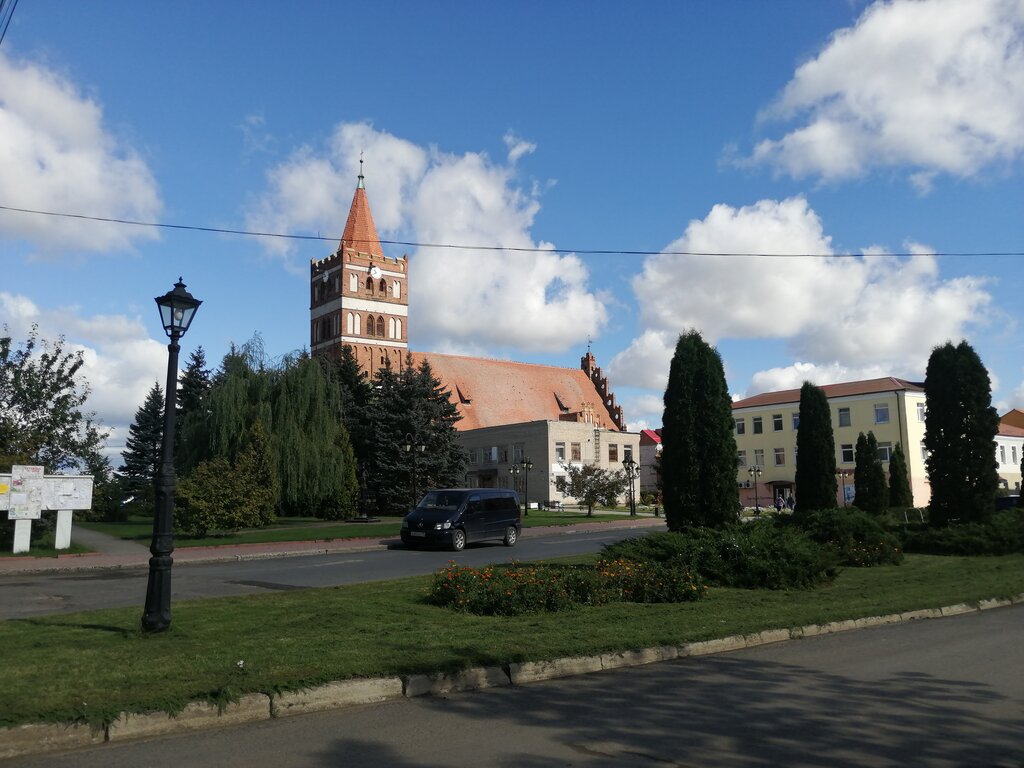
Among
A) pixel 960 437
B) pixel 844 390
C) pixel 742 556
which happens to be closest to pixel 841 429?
pixel 844 390

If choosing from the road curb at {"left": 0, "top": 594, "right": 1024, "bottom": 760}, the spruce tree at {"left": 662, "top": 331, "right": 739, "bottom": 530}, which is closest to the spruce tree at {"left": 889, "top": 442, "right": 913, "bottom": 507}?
the spruce tree at {"left": 662, "top": 331, "right": 739, "bottom": 530}

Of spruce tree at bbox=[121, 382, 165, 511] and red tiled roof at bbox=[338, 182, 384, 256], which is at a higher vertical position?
red tiled roof at bbox=[338, 182, 384, 256]

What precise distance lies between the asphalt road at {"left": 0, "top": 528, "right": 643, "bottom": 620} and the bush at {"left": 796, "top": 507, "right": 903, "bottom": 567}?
7440 millimetres

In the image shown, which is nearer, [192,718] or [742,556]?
[192,718]

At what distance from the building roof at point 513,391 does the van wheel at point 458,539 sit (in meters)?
50.3

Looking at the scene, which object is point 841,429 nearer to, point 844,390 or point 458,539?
point 844,390

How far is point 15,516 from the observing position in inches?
898

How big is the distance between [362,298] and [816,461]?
63.0 metres

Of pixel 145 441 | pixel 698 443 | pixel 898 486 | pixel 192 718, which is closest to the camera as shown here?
pixel 192 718

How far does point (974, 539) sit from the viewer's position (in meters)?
19.7

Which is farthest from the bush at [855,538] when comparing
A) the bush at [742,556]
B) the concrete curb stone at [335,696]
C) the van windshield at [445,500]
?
the concrete curb stone at [335,696]

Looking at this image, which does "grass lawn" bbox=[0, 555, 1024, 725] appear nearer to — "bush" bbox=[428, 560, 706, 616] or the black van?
"bush" bbox=[428, 560, 706, 616]

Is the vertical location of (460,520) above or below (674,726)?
above

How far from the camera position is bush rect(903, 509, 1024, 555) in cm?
1967
